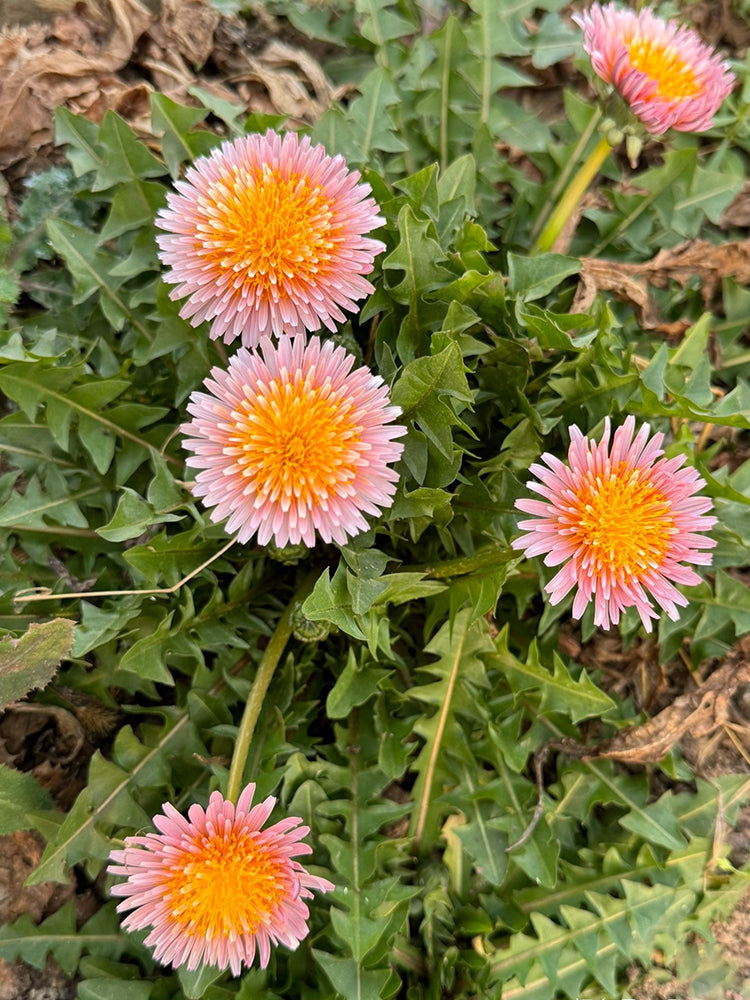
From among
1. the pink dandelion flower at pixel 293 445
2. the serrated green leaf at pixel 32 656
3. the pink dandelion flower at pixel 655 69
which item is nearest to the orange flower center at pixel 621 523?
the pink dandelion flower at pixel 293 445

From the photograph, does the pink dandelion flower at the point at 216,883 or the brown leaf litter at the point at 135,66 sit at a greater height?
the brown leaf litter at the point at 135,66

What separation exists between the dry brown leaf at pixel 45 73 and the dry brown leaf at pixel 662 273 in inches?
69.6

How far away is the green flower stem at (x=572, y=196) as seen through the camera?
2.27m

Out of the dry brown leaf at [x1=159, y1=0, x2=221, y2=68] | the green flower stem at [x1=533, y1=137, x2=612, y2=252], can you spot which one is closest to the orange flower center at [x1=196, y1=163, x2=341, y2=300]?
the green flower stem at [x1=533, y1=137, x2=612, y2=252]

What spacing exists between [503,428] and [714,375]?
3.11ft

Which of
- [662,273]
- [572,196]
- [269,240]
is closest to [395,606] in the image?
[269,240]

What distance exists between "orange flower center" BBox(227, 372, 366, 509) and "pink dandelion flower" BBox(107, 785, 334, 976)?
2.22 feet

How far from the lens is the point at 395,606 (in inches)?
89.0

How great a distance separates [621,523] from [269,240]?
1016 mm

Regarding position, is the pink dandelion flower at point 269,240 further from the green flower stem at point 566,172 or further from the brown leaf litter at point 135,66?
the green flower stem at point 566,172

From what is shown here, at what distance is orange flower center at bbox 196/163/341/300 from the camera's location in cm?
171

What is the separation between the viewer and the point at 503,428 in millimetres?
2277

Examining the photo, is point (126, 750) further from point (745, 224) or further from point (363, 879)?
point (745, 224)

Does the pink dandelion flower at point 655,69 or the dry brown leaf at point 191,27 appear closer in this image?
the pink dandelion flower at point 655,69
